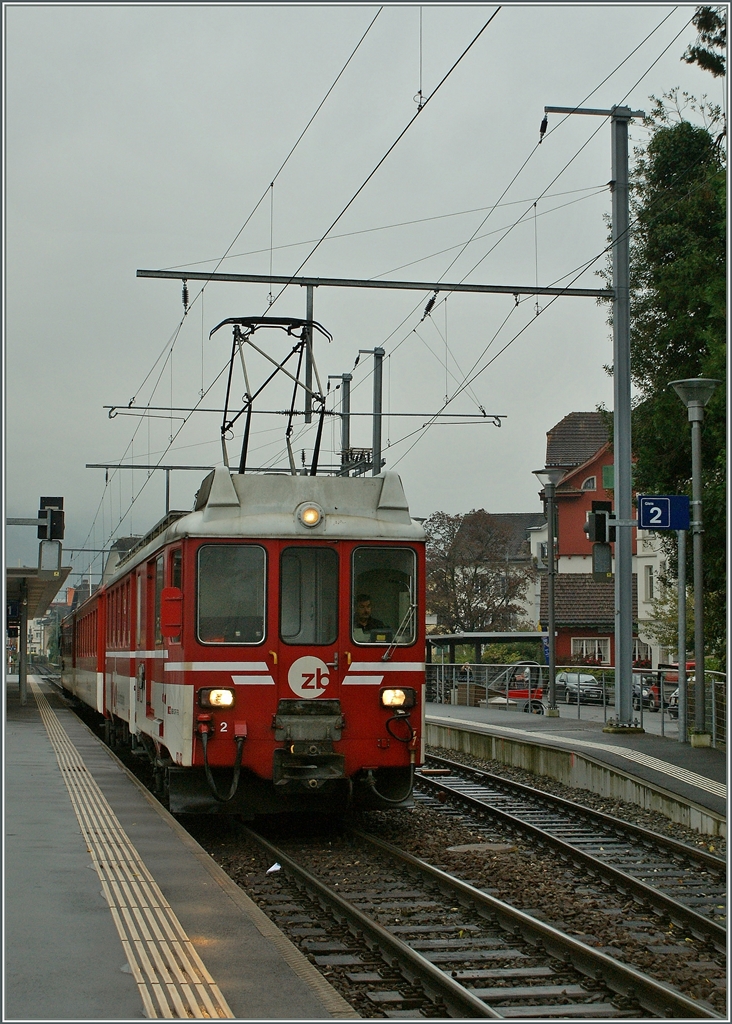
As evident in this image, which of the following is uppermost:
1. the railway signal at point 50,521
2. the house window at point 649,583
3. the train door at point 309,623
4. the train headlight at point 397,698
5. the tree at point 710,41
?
the tree at point 710,41

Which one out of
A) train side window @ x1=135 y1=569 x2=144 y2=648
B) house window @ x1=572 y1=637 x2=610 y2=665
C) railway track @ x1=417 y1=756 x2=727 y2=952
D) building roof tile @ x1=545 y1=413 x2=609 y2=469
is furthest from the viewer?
building roof tile @ x1=545 y1=413 x2=609 y2=469

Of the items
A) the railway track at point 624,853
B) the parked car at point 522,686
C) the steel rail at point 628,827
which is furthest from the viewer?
the parked car at point 522,686

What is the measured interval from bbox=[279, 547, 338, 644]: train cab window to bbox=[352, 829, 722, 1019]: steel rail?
2815 millimetres

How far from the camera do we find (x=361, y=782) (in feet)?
38.2

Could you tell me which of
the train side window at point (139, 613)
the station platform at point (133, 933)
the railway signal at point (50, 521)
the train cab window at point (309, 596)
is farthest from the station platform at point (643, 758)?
the railway signal at point (50, 521)

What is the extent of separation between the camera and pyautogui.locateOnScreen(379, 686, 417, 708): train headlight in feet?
37.2

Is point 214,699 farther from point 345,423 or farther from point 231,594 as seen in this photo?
point 345,423

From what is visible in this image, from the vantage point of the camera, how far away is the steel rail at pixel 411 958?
6.29m

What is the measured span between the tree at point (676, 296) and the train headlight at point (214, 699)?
10.6 metres

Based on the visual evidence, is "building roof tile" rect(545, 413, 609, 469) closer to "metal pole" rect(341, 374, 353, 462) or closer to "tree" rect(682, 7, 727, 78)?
"metal pole" rect(341, 374, 353, 462)

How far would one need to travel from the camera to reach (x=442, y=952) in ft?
25.1

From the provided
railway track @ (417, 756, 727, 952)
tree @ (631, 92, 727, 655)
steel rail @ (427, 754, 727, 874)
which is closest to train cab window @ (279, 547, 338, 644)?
railway track @ (417, 756, 727, 952)

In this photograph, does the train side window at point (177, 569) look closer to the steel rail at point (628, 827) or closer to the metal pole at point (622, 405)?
the steel rail at point (628, 827)

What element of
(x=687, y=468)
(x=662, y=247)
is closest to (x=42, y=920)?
(x=687, y=468)
